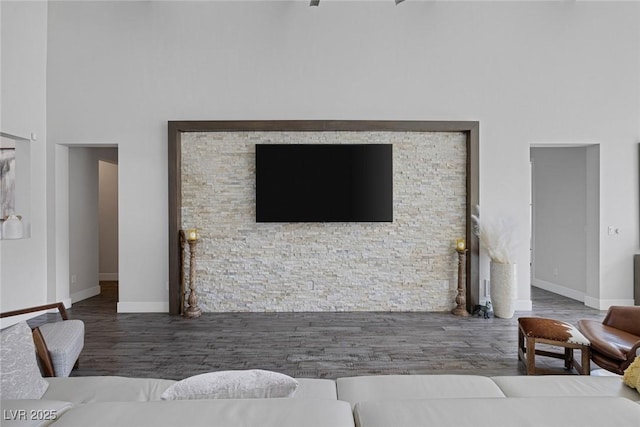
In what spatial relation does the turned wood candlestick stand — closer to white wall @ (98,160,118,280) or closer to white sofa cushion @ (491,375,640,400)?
white sofa cushion @ (491,375,640,400)

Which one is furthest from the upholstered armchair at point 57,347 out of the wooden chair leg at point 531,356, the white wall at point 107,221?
the white wall at point 107,221

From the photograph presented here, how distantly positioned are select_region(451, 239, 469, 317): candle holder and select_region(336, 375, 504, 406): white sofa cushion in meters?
3.20

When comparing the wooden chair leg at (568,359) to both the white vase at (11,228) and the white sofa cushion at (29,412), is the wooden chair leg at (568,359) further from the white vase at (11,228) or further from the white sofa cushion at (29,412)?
the white vase at (11,228)

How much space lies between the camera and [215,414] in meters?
1.09

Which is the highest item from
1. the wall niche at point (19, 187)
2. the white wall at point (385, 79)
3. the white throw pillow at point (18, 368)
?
the white wall at point (385, 79)

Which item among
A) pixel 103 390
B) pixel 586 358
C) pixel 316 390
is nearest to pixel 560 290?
pixel 586 358

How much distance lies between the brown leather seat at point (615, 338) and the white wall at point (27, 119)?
589cm

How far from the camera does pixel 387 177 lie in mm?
4969

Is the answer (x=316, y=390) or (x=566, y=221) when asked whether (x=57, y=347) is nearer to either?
(x=316, y=390)

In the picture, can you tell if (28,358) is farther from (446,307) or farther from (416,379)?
(446,307)

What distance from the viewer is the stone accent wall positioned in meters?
5.02

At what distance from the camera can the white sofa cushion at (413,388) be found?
64.5 inches

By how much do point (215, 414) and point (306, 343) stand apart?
110 inches

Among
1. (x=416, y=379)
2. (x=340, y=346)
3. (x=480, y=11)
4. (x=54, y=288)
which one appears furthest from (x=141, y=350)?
(x=480, y=11)
